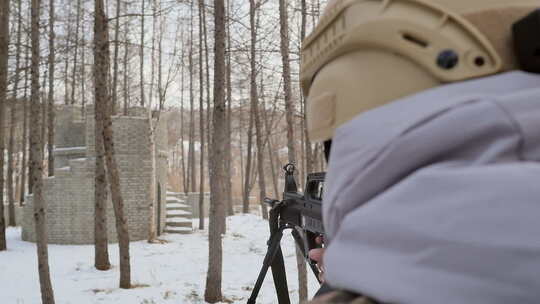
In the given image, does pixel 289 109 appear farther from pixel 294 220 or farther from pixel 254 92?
pixel 254 92

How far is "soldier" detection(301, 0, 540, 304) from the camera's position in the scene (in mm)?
508

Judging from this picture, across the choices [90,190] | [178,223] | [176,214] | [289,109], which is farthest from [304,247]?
[176,214]

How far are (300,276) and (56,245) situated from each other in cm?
902

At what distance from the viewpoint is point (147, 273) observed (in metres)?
8.75

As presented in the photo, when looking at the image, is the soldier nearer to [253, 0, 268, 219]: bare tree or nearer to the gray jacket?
the gray jacket

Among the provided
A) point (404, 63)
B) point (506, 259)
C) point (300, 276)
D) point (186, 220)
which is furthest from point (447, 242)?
point (186, 220)

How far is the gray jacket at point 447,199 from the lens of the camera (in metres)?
0.50

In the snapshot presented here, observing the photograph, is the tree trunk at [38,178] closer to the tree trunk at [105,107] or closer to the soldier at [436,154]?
the tree trunk at [105,107]

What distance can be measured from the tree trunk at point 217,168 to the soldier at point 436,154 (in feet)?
19.1

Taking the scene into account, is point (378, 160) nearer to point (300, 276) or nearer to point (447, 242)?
point (447, 242)

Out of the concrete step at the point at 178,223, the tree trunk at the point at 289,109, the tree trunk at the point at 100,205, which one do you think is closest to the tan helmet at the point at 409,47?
the tree trunk at the point at 289,109

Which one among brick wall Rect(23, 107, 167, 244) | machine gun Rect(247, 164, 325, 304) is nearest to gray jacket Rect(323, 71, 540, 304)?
machine gun Rect(247, 164, 325, 304)

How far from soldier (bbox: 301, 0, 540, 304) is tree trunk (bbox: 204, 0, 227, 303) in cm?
584

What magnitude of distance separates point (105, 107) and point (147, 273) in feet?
12.0
